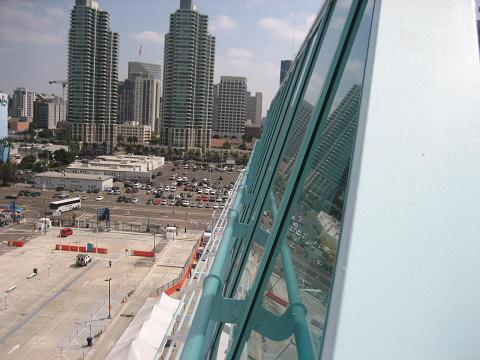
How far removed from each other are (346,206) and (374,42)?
0.68 feet

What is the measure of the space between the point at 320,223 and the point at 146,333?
241 inches

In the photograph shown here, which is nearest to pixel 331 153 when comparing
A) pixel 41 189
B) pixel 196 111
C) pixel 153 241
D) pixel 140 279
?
pixel 140 279

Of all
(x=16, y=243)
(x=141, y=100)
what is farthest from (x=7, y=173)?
(x=141, y=100)

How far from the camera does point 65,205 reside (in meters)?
16.5

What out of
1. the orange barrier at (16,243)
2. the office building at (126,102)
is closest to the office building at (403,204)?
the orange barrier at (16,243)

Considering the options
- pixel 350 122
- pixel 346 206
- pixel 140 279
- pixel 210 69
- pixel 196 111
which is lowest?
pixel 140 279

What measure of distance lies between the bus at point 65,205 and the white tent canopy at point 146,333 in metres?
10.2

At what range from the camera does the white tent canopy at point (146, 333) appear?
571 cm

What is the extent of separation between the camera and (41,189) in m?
21.1

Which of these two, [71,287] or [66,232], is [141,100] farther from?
[71,287]

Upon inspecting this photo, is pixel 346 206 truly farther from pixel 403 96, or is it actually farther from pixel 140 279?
pixel 140 279

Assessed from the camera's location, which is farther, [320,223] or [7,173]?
[7,173]

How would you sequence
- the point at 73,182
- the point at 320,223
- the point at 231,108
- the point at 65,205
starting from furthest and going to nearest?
the point at 231,108 < the point at 73,182 < the point at 65,205 < the point at 320,223

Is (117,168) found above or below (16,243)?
above
